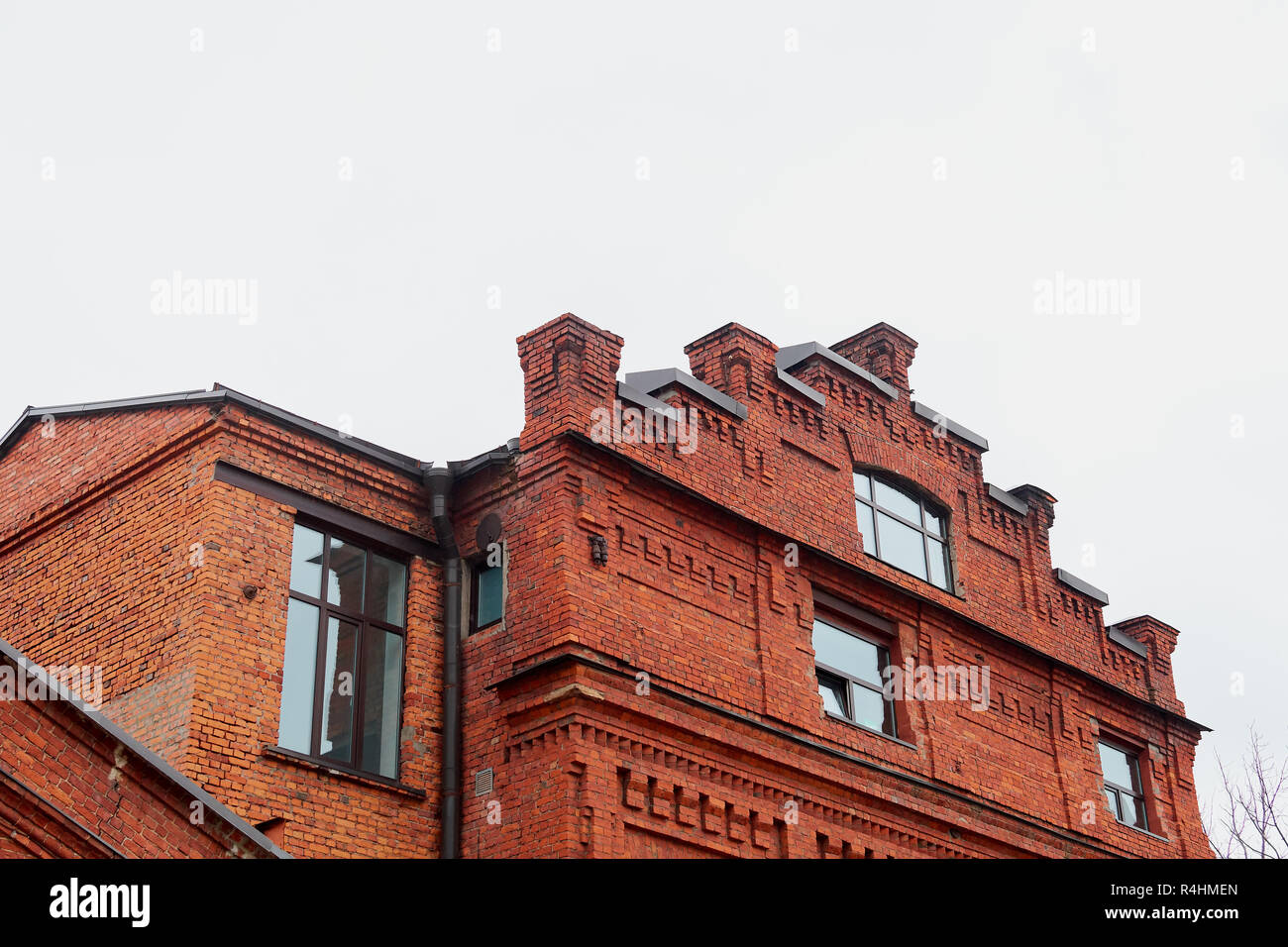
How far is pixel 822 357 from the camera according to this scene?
1911cm

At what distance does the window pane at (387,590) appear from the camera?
15500 mm

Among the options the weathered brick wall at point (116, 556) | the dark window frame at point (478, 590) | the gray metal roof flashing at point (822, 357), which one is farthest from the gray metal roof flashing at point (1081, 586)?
the weathered brick wall at point (116, 556)

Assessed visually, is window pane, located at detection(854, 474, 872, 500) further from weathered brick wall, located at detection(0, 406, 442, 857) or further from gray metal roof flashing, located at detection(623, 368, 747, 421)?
weathered brick wall, located at detection(0, 406, 442, 857)

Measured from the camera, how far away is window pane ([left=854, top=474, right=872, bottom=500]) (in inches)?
741

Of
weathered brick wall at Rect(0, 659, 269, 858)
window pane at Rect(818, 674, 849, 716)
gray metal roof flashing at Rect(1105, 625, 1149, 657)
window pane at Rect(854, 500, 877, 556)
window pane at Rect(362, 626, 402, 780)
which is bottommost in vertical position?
weathered brick wall at Rect(0, 659, 269, 858)

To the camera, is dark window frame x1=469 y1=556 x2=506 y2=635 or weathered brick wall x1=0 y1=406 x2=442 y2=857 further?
dark window frame x1=469 y1=556 x2=506 y2=635

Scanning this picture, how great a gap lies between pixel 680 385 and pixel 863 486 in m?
3.38

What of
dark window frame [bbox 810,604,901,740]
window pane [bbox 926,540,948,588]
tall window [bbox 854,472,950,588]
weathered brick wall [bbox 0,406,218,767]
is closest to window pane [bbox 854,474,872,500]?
tall window [bbox 854,472,950,588]

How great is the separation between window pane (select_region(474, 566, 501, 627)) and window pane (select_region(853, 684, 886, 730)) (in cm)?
450

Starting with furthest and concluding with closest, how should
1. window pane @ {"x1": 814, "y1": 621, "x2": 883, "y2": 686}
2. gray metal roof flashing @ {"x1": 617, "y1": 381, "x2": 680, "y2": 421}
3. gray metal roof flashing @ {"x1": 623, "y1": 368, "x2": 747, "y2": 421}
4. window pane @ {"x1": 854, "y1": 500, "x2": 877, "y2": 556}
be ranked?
window pane @ {"x1": 854, "y1": 500, "x2": 877, "y2": 556}
window pane @ {"x1": 814, "y1": 621, "x2": 883, "y2": 686}
gray metal roof flashing @ {"x1": 623, "y1": 368, "x2": 747, "y2": 421}
gray metal roof flashing @ {"x1": 617, "y1": 381, "x2": 680, "y2": 421}

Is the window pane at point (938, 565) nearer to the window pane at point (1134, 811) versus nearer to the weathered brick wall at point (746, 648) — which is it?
the weathered brick wall at point (746, 648)

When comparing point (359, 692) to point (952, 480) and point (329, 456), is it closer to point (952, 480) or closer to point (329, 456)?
point (329, 456)

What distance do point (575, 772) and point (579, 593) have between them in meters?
1.77

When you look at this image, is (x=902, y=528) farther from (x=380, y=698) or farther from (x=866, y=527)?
(x=380, y=698)
